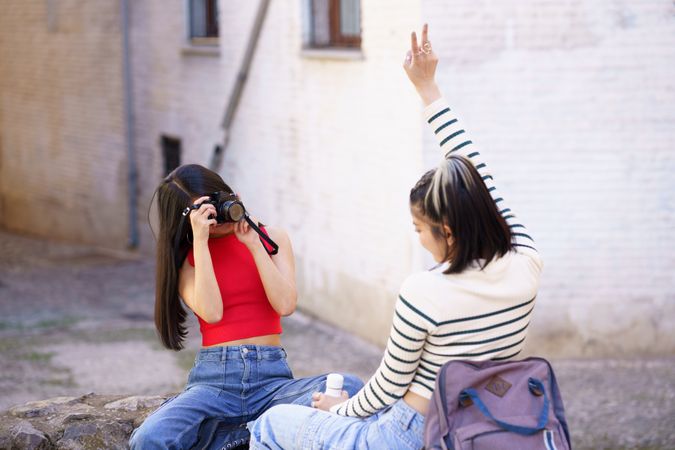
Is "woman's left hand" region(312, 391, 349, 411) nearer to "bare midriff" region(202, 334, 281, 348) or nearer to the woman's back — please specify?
the woman's back

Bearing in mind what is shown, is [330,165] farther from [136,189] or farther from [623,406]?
[136,189]

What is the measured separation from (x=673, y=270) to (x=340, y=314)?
10.2 feet

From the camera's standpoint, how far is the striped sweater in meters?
3.03

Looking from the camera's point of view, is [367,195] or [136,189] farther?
[136,189]

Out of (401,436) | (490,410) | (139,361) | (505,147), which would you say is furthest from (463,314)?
(139,361)

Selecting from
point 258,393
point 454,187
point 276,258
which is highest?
point 454,187

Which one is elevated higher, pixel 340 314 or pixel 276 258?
pixel 276 258

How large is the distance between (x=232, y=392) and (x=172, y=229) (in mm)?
Answer: 617

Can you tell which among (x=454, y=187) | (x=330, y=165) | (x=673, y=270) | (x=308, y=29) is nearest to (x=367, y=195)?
(x=330, y=165)

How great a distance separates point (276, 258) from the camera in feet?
13.4

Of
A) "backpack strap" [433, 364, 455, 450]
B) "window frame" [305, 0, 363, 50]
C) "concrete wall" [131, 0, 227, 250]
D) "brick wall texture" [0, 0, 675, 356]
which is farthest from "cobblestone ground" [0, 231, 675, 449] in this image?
"backpack strap" [433, 364, 455, 450]

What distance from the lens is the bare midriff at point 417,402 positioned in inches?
125

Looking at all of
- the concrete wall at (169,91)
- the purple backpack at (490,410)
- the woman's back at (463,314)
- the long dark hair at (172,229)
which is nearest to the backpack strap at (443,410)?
the purple backpack at (490,410)

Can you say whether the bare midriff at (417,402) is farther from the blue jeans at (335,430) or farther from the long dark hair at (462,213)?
the long dark hair at (462,213)
